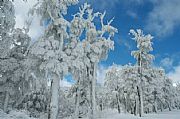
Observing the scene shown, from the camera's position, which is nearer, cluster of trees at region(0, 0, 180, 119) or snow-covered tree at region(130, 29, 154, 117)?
cluster of trees at region(0, 0, 180, 119)

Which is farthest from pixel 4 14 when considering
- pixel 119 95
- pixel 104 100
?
pixel 104 100

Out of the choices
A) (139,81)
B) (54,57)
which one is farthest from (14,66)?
(139,81)

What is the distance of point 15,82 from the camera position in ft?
122

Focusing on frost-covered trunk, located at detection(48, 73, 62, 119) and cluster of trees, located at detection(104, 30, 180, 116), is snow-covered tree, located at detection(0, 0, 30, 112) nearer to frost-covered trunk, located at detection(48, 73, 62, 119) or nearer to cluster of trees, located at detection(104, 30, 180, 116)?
frost-covered trunk, located at detection(48, 73, 62, 119)

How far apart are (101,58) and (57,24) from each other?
1071 cm

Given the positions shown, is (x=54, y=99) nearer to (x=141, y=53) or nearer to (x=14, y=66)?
(x=14, y=66)

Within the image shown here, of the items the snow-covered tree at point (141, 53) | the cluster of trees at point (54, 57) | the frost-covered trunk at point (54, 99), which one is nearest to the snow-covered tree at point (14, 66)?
the cluster of trees at point (54, 57)

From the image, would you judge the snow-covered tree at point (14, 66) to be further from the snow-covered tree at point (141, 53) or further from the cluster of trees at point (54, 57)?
the snow-covered tree at point (141, 53)

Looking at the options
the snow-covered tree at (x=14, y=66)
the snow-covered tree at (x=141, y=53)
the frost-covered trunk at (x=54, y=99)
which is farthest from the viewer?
the snow-covered tree at (x=141, y=53)

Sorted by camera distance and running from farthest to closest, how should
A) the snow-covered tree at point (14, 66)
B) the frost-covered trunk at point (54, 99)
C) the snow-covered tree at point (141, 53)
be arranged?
1. the snow-covered tree at point (141, 53)
2. the snow-covered tree at point (14, 66)
3. the frost-covered trunk at point (54, 99)

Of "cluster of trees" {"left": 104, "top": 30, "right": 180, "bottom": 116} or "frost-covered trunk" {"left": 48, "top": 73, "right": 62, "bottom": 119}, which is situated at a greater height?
"cluster of trees" {"left": 104, "top": 30, "right": 180, "bottom": 116}

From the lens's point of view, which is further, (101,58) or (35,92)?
(35,92)

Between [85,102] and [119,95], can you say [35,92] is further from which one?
[119,95]

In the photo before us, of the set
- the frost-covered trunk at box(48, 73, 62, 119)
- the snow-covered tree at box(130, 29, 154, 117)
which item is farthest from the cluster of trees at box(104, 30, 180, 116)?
the frost-covered trunk at box(48, 73, 62, 119)
